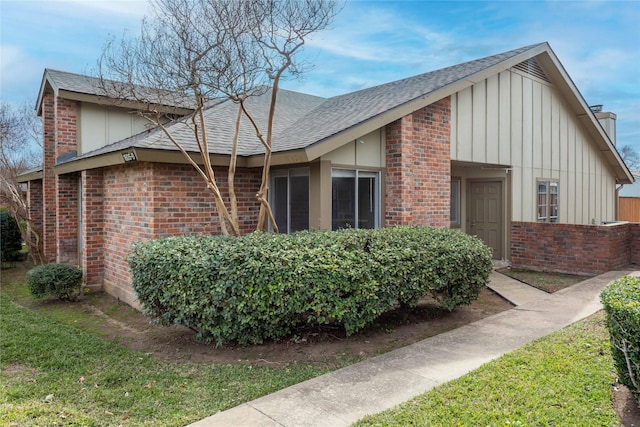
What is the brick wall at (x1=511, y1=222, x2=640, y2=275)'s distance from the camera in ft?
32.4

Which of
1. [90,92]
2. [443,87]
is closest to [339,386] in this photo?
[443,87]

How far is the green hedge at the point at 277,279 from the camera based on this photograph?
16.1ft

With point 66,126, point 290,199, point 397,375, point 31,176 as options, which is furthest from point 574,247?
point 31,176

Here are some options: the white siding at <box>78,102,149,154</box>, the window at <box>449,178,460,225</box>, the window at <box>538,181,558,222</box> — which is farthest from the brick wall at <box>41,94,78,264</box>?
the window at <box>538,181,558,222</box>

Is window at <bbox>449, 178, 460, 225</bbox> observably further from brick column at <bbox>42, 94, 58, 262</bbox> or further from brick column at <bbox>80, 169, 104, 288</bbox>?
brick column at <bbox>42, 94, 58, 262</bbox>

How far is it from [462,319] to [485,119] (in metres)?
5.59

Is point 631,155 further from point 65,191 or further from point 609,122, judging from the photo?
point 65,191

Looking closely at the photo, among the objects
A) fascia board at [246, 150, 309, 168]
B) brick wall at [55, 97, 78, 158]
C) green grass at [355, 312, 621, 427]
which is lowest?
green grass at [355, 312, 621, 427]

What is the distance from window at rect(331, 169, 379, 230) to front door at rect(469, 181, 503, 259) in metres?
4.87

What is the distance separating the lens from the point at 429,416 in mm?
3373

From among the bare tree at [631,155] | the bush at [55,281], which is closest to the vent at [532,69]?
the bush at [55,281]

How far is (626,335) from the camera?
3.37m

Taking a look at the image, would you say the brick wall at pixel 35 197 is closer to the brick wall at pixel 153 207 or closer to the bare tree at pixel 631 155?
the brick wall at pixel 153 207

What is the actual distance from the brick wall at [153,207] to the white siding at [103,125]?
2476mm
